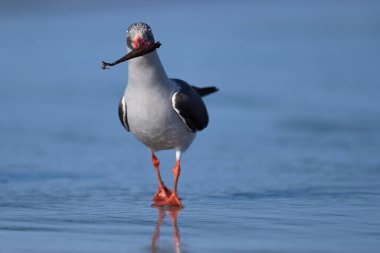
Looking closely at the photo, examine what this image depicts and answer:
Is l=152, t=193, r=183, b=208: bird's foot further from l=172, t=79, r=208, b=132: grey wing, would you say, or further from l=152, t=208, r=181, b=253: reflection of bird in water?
l=172, t=79, r=208, b=132: grey wing

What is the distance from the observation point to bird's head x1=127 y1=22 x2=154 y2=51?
7578 millimetres

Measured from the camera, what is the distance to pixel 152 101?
764cm

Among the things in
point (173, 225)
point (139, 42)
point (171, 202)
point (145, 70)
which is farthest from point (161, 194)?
point (173, 225)

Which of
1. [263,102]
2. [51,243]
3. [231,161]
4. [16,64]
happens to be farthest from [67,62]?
[51,243]

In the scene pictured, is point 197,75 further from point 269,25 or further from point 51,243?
point 51,243

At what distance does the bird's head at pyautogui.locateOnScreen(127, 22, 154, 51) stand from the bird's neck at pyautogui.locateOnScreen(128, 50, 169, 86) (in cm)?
11

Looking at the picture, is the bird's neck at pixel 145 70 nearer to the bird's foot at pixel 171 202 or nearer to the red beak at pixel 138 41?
the red beak at pixel 138 41

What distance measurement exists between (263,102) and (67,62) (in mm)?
5571

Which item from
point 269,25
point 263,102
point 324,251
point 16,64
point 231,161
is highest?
point 269,25

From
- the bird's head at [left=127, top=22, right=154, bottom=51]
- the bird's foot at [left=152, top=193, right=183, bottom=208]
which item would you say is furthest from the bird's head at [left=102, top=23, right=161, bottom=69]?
the bird's foot at [left=152, top=193, right=183, bottom=208]

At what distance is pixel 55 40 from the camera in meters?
21.9

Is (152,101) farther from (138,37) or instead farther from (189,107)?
(138,37)

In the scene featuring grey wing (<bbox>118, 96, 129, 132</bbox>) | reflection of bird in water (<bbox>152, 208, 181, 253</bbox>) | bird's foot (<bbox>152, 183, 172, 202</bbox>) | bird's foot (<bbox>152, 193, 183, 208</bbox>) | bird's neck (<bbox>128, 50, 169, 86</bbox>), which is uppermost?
bird's neck (<bbox>128, 50, 169, 86</bbox>)

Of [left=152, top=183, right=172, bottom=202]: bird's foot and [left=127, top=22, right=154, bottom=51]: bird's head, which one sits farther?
[left=152, top=183, right=172, bottom=202]: bird's foot
